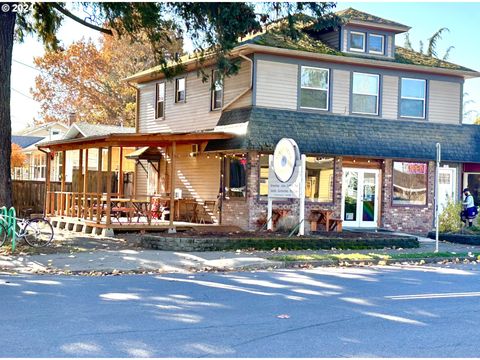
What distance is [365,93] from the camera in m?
24.6

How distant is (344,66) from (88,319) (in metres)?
17.5

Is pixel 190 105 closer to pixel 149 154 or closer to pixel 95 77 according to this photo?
pixel 149 154

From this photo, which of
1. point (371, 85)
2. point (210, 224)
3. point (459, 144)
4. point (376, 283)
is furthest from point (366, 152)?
point (376, 283)

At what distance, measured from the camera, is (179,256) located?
15898 mm

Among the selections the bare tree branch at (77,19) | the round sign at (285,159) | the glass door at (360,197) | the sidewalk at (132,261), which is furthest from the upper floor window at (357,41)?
the sidewalk at (132,261)

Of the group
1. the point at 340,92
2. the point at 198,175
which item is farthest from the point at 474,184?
the point at 198,175

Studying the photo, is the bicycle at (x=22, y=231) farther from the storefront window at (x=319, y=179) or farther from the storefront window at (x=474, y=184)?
the storefront window at (x=474, y=184)

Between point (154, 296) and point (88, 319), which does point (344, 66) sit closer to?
point (154, 296)

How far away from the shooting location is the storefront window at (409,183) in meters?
25.2

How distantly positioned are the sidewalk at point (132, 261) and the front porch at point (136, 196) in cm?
342

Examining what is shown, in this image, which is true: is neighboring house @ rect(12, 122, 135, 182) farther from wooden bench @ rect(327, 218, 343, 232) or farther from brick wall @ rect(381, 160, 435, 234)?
brick wall @ rect(381, 160, 435, 234)

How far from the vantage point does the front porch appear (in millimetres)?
20656

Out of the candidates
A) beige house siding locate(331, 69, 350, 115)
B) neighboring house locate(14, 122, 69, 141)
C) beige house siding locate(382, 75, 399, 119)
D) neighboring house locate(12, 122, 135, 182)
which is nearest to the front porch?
neighboring house locate(12, 122, 135, 182)

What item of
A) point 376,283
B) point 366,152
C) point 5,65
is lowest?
point 376,283
